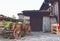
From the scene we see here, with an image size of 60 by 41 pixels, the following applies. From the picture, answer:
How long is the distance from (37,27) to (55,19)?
240cm

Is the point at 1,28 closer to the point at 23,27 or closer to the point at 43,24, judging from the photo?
the point at 23,27

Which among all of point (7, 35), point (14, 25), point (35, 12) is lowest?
point (7, 35)

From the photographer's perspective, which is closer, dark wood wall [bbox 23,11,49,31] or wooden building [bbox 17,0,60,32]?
wooden building [bbox 17,0,60,32]

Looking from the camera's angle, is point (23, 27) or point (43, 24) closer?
point (23, 27)

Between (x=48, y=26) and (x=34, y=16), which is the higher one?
(x=34, y=16)

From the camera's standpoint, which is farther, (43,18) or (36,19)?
(36,19)

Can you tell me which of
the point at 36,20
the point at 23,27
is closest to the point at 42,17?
the point at 36,20

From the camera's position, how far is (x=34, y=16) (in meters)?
17.6

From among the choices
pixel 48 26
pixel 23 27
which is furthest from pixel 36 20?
pixel 23 27

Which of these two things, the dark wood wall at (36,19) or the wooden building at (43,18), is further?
the dark wood wall at (36,19)

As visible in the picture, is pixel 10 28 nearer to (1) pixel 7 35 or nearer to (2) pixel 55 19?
(1) pixel 7 35

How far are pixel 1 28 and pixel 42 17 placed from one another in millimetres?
6667

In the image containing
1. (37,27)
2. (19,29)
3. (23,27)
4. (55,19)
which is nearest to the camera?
(19,29)

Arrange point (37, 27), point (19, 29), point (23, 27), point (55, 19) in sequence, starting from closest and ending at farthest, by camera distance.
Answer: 1. point (19, 29)
2. point (23, 27)
3. point (55, 19)
4. point (37, 27)
